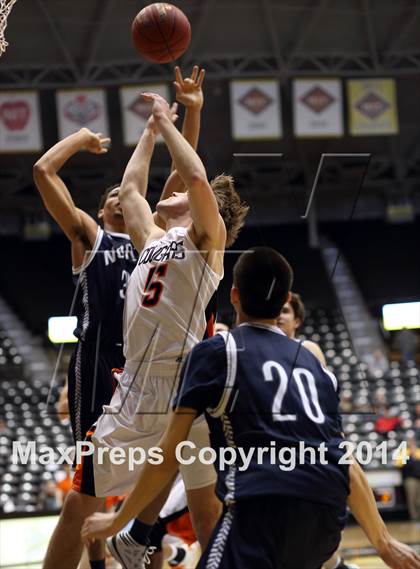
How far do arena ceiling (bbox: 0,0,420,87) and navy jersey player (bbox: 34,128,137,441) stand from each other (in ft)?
36.5

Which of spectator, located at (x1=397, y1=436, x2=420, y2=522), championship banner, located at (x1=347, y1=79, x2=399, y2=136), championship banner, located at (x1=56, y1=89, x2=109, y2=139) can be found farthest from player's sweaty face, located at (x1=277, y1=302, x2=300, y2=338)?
championship banner, located at (x1=347, y1=79, x2=399, y2=136)

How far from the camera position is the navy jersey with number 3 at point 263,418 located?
9.00 feet

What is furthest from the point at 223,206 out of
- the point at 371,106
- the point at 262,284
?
the point at 371,106

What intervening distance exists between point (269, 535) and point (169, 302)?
4.69 feet

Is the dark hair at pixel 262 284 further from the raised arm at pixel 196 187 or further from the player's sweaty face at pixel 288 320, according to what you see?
the player's sweaty face at pixel 288 320

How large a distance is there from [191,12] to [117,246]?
39.2 feet

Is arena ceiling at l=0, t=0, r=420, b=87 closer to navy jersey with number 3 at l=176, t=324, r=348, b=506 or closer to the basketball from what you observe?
the basketball

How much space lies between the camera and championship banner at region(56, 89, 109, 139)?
1567 cm

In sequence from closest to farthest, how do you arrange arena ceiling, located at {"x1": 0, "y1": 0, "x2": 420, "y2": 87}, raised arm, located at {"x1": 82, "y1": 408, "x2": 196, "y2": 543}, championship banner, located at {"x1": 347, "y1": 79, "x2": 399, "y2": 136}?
raised arm, located at {"x1": 82, "y1": 408, "x2": 196, "y2": 543} < arena ceiling, located at {"x1": 0, "y1": 0, "x2": 420, "y2": 87} < championship banner, located at {"x1": 347, "y1": 79, "x2": 399, "y2": 136}

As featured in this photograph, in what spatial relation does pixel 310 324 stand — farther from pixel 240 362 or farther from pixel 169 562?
pixel 240 362

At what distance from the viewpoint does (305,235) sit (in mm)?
22484

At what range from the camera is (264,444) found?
9.13 ft

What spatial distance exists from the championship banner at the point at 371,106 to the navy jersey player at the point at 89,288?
12.2 m

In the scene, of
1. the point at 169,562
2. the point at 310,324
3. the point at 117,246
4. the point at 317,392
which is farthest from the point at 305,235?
the point at 317,392
